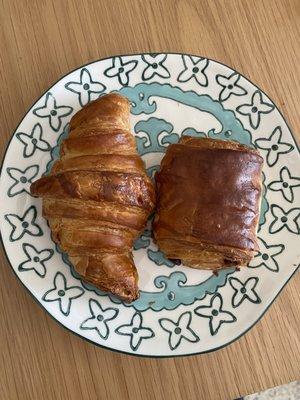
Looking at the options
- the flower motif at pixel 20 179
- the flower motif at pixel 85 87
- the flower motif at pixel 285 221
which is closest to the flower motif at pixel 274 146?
the flower motif at pixel 285 221

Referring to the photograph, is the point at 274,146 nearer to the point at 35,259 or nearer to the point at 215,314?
the point at 215,314

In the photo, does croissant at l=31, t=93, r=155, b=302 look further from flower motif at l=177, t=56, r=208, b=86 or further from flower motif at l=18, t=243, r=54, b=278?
flower motif at l=177, t=56, r=208, b=86

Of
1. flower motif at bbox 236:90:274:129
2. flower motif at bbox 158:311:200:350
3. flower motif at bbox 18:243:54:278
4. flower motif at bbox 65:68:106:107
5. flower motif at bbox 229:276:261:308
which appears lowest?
flower motif at bbox 158:311:200:350

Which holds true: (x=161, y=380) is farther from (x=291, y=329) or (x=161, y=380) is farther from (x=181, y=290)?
(x=291, y=329)

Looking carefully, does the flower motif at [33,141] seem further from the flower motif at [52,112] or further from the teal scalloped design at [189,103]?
the teal scalloped design at [189,103]

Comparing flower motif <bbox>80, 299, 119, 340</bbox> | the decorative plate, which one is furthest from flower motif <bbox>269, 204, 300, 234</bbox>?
flower motif <bbox>80, 299, 119, 340</bbox>

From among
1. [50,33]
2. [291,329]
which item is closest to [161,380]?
[291,329]
